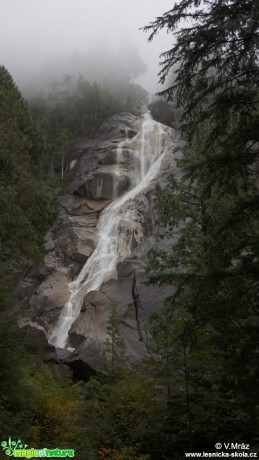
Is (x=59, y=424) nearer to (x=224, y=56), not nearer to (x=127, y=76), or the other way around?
(x=224, y=56)

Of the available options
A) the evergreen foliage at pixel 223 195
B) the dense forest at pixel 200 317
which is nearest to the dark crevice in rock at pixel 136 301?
the dense forest at pixel 200 317

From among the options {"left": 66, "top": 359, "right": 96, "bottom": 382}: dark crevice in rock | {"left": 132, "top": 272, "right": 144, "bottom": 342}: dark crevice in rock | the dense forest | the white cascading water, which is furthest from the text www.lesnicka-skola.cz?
the white cascading water

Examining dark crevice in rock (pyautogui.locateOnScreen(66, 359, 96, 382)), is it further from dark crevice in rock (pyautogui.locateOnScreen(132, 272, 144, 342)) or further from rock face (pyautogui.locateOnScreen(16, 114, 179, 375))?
dark crevice in rock (pyautogui.locateOnScreen(132, 272, 144, 342))

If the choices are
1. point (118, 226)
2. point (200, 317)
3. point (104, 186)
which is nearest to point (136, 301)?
point (118, 226)

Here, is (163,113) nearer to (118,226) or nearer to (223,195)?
(118,226)

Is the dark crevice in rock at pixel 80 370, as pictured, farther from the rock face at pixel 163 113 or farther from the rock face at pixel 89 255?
the rock face at pixel 163 113
